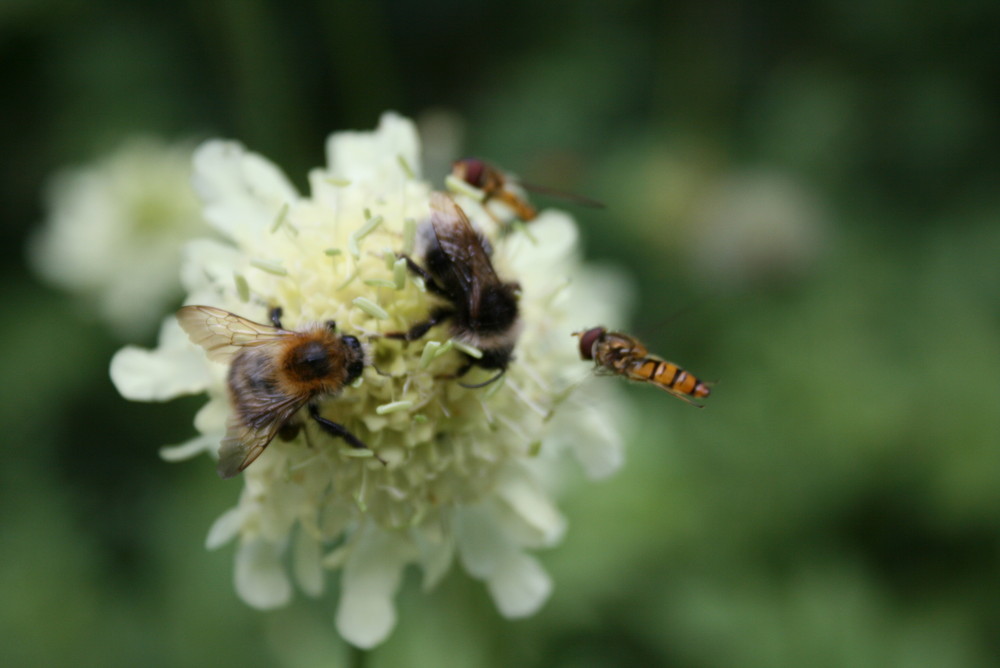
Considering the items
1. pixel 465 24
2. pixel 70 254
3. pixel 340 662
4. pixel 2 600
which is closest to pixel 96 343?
pixel 70 254

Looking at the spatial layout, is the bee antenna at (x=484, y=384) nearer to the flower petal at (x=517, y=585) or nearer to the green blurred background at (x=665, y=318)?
the flower petal at (x=517, y=585)

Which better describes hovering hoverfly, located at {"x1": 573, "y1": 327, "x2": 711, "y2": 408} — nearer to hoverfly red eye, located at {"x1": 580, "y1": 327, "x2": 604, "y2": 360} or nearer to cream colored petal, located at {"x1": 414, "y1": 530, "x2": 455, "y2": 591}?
hoverfly red eye, located at {"x1": 580, "y1": 327, "x2": 604, "y2": 360}

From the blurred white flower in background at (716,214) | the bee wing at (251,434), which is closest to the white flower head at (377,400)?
the bee wing at (251,434)

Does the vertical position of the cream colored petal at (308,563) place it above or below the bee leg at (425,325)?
below

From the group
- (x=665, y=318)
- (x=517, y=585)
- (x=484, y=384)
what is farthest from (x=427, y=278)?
(x=665, y=318)

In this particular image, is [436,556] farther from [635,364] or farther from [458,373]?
[635,364]

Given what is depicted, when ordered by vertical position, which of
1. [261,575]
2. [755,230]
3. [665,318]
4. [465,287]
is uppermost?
[465,287]

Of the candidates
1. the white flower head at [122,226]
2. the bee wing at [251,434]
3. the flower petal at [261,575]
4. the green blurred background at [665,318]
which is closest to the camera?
the bee wing at [251,434]
